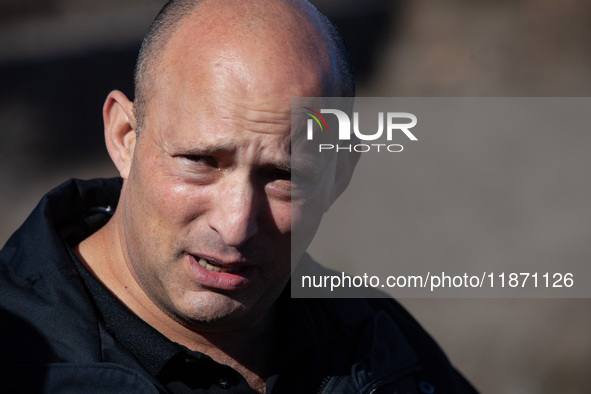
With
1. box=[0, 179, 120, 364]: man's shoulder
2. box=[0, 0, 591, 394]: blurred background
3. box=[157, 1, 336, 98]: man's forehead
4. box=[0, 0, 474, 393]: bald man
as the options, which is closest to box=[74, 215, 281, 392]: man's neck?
box=[0, 0, 474, 393]: bald man

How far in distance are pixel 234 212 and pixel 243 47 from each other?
17.6 inches

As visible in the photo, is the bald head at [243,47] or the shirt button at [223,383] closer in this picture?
the bald head at [243,47]

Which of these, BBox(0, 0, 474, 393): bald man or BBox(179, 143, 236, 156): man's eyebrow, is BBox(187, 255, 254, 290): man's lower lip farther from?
BBox(179, 143, 236, 156): man's eyebrow

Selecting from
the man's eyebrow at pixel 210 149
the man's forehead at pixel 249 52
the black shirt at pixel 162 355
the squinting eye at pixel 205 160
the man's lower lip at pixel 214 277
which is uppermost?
the man's forehead at pixel 249 52

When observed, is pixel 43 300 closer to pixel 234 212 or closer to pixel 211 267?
pixel 211 267

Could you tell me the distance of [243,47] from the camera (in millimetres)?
1997

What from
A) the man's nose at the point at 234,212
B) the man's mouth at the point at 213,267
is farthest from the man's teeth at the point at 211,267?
the man's nose at the point at 234,212

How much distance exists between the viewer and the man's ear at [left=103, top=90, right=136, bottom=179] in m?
2.21

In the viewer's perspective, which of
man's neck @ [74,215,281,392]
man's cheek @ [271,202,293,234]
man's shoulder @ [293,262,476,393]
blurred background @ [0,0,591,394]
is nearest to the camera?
man's cheek @ [271,202,293,234]

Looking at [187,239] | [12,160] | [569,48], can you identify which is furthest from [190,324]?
[569,48]

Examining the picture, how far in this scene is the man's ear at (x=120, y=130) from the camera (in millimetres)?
2209

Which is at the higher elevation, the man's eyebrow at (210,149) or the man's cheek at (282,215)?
the man's eyebrow at (210,149)

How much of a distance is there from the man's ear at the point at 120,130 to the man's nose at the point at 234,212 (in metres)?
0.39

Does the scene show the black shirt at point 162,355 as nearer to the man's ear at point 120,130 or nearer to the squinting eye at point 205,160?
the man's ear at point 120,130
